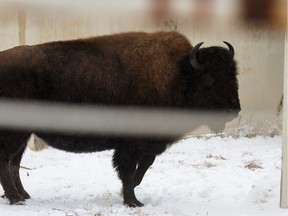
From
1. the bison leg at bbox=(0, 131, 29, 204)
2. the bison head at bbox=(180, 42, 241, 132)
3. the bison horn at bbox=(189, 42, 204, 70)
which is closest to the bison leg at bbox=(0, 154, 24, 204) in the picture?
the bison leg at bbox=(0, 131, 29, 204)

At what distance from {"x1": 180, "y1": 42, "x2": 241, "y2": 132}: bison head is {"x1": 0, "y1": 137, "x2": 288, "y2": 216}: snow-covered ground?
3.30 feet

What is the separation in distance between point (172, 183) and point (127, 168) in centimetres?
133

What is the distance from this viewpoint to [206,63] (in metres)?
7.36

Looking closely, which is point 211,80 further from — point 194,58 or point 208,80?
point 194,58

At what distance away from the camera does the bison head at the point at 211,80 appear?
723cm

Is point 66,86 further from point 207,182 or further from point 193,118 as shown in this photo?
point 207,182

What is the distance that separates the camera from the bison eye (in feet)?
23.9

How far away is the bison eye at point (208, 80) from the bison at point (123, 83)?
1cm

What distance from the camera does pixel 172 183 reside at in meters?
8.39

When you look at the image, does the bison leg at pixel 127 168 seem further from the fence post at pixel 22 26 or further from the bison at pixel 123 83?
the fence post at pixel 22 26

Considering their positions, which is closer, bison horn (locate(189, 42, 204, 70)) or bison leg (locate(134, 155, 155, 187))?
bison horn (locate(189, 42, 204, 70))

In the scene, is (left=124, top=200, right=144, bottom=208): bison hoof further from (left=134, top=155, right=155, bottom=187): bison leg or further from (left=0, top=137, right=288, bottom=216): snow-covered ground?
(left=134, top=155, right=155, bottom=187): bison leg

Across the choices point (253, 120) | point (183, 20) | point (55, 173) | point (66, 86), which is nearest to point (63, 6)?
point (66, 86)

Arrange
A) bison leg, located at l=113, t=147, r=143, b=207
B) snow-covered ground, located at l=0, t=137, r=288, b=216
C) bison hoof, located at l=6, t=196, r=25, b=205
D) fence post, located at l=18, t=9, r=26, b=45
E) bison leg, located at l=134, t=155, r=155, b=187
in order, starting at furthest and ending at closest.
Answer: fence post, located at l=18, t=9, r=26, b=45, bison leg, located at l=134, t=155, r=155, b=187, bison leg, located at l=113, t=147, r=143, b=207, bison hoof, located at l=6, t=196, r=25, b=205, snow-covered ground, located at l=0, t=137, r=288, b=216
